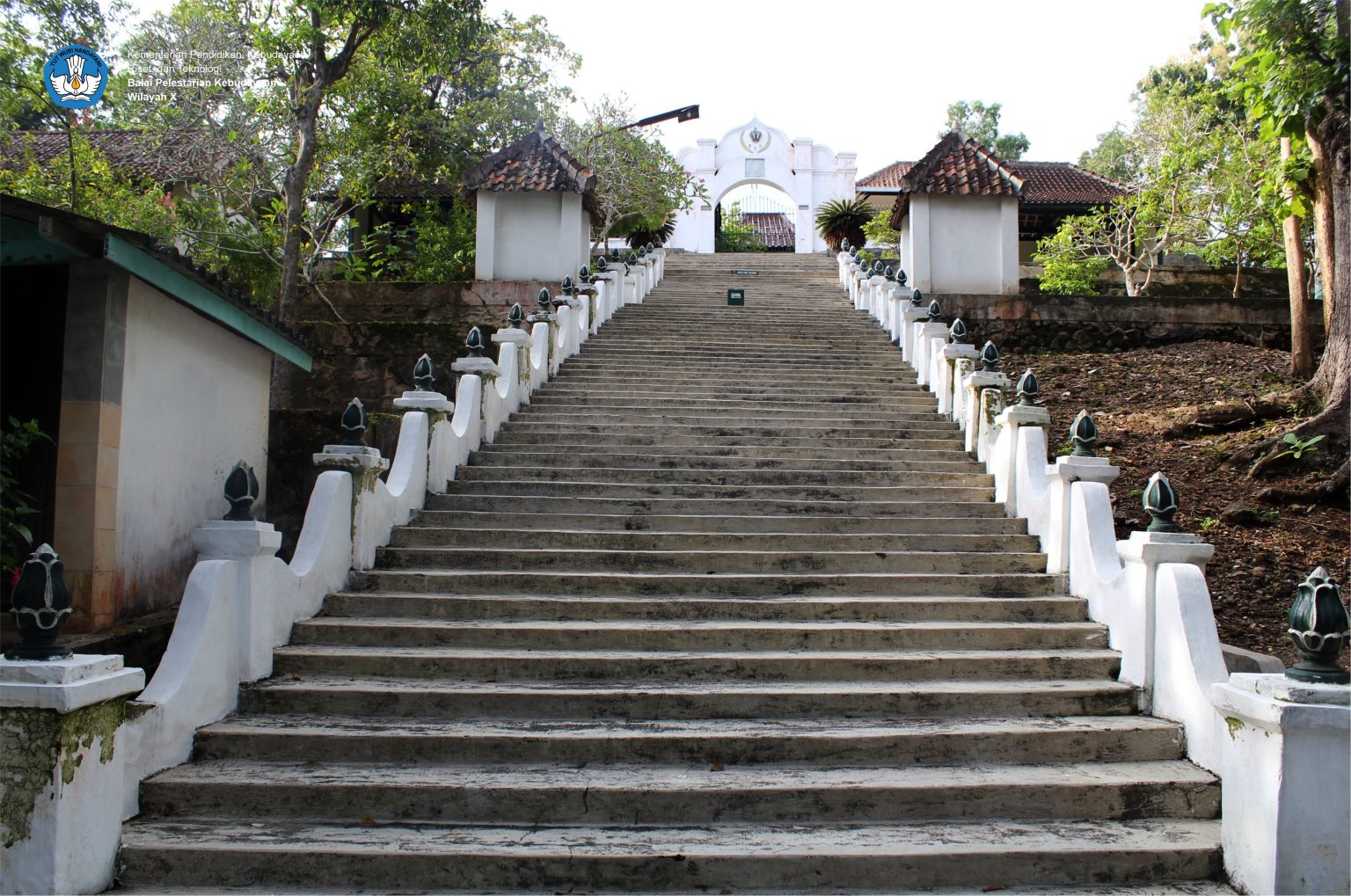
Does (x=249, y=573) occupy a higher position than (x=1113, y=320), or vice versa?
(x=1113, y=320)

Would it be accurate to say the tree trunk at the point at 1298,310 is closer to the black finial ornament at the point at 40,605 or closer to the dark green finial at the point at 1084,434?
the dark green finial at the point at 1084,434

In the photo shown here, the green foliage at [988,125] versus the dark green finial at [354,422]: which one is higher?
the green foliage at [988,125]

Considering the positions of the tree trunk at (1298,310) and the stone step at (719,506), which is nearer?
the stone step at (719,506)

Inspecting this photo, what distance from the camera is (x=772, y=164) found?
117 feet

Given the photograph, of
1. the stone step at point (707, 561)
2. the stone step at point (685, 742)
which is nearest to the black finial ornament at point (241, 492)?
the stone step at point (685, 742)

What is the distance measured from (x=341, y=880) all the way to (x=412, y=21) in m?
14.3

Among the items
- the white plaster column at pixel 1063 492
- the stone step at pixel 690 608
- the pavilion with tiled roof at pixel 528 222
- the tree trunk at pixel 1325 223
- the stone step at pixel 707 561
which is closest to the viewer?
the stone step at pixel 690 608

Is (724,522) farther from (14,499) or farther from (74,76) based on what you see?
(74,76)

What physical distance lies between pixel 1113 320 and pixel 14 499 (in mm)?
14859

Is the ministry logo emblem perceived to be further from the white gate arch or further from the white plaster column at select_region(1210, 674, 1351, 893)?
the white gate arch

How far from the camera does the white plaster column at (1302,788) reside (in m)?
3.77

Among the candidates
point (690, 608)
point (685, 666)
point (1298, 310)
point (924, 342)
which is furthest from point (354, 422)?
point (1298, 310)

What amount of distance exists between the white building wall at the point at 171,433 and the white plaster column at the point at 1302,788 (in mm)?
7027

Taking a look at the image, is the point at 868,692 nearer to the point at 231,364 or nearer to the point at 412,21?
the point at 231,364
